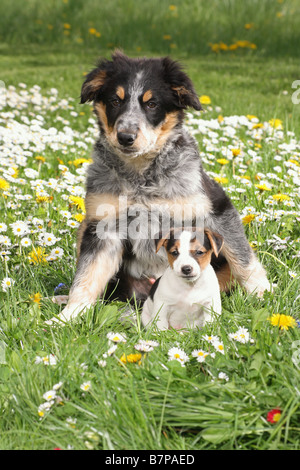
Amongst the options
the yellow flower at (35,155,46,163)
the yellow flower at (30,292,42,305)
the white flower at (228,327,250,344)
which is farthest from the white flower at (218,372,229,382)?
the yellow flower at (35,155,46,163)

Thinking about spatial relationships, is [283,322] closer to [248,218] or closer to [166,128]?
[166,128]

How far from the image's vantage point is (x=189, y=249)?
3.21 metres

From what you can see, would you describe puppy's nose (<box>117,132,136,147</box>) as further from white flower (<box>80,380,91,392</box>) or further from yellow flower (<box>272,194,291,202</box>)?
yellow flower (<box>272,194,291,202</box>)

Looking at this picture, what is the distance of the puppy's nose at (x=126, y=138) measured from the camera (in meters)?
3.40

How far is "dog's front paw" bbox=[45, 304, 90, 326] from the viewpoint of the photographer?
3.43m

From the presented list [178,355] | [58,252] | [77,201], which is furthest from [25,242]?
[178,355]

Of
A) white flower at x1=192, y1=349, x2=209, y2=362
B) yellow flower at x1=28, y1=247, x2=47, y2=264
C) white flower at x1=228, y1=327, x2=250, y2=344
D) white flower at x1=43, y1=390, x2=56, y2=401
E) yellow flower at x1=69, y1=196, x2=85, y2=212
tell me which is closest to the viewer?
white flower at x1=43, y1=390, x2=56, y2=401

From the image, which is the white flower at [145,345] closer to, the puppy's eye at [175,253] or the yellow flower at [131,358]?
the yellow flower at [131,358]

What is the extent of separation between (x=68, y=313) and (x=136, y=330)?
470 mm

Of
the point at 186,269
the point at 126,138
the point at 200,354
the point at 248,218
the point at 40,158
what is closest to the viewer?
the point at 200,354

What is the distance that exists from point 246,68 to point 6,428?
920 cm

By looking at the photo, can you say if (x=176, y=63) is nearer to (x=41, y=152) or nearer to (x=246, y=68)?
(x=41, y=152)

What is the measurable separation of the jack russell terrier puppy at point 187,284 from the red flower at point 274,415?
0.87 metres
